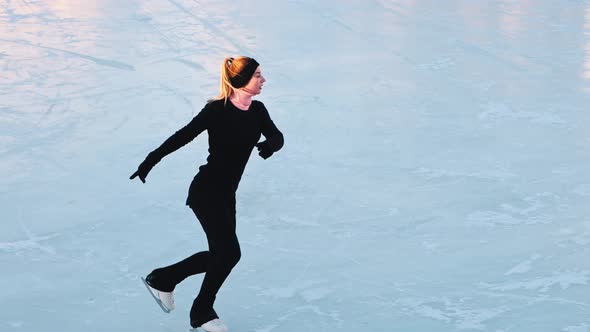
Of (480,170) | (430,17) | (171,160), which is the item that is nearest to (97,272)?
(171,160)

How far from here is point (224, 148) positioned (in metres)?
4.14

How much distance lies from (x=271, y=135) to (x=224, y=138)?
0.22m

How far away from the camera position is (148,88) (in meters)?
9.01

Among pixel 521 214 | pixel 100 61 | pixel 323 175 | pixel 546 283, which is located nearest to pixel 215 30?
pixel 100 61

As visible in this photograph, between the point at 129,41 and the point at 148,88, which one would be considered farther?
the point at 129,41

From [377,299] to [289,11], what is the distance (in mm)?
8457


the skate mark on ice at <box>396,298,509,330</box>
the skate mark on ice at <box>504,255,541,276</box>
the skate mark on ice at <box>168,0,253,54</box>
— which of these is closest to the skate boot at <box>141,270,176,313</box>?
the skate mark on ice at <box>396,298,509,330</box>

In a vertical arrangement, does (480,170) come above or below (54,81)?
above

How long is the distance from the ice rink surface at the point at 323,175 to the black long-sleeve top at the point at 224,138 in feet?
2.58

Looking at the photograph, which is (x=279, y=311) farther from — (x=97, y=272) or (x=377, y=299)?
(x=97, y=272)

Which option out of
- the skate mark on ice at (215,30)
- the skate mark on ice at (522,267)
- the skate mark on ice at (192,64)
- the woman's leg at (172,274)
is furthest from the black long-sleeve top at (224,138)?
the skate mark on ice at (215,30)

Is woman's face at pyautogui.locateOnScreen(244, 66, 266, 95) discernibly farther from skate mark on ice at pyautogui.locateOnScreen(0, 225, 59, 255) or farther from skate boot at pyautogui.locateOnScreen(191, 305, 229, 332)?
skate mark on ice at pyautogui.locateOnScreen(0, 225, 59, 255)

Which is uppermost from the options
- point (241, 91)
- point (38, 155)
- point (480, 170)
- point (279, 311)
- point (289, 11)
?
point (241, 91)

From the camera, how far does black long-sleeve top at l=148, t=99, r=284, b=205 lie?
4113mm
